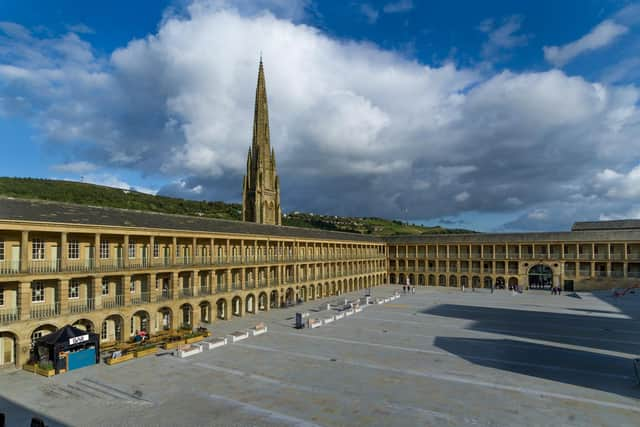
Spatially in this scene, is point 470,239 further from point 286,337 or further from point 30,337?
point 30,337

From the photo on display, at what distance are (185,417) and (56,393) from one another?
8207mm

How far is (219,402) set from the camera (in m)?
18.9

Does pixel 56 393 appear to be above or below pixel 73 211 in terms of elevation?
below

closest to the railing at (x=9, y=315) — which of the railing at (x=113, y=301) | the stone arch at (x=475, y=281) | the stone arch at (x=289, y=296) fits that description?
the railing at (x=113, y=301)

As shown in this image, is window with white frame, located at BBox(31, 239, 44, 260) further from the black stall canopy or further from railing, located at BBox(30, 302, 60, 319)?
the black stall canopy

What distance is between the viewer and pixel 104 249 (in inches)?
1204

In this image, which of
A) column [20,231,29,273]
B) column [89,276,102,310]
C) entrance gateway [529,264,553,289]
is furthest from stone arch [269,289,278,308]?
entrance gateway [529,264,553,289]

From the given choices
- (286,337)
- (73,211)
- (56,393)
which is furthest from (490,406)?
(73,211)

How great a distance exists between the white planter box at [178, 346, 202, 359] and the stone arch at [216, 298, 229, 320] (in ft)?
41.6

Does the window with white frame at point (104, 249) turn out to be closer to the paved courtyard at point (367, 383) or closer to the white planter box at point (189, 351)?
the paved courtyard at point (367, 383)

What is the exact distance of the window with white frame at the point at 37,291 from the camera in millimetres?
26198

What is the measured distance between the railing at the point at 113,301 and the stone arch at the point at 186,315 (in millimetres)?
5979

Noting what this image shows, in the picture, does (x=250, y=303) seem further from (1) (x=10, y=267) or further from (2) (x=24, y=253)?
(2) (x=24, y=253)

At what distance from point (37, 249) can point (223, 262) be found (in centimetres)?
1682
